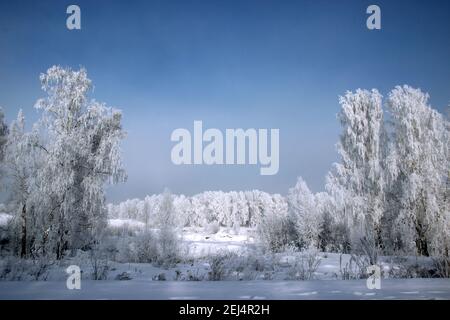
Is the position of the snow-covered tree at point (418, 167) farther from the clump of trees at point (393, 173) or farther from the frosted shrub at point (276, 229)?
the frosted shrub at point (276, 229)

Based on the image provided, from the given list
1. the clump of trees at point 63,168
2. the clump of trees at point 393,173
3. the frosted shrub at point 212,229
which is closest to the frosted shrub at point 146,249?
the clump of trees at point 63,168

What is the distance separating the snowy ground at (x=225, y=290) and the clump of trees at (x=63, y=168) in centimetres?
367

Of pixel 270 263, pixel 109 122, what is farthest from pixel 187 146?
pixel 109 122

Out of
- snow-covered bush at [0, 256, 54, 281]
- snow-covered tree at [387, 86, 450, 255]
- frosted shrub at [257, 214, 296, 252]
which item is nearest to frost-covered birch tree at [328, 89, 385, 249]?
snow-covered tree at [387, 86, 450, 255]

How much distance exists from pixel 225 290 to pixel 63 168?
5.56 m

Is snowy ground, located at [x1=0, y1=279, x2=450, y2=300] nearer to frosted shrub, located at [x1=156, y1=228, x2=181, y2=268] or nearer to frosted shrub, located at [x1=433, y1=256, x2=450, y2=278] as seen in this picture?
frosted shrub, located at [x1=433, y1=256, x2=450, y2=278]

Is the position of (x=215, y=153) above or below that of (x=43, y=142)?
below

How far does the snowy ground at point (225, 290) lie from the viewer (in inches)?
141

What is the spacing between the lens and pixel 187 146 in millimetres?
5512

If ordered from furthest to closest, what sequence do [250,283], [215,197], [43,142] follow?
[215,197] < [43,142] < [250,283]

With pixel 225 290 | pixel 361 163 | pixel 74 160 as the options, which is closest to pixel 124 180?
pixel 74 160

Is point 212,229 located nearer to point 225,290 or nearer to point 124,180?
point 124,180
